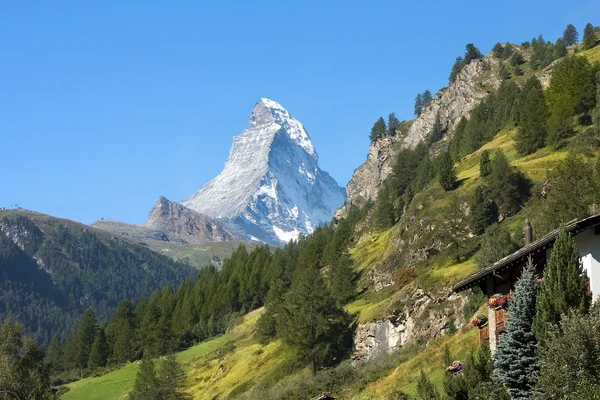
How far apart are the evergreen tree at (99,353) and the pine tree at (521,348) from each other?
Result: 127m

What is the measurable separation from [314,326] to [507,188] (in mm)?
28431

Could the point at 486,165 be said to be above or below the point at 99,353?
above

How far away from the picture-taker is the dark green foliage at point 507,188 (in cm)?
8662

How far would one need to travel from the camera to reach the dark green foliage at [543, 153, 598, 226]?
53.8 meters

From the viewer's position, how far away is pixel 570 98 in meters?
99.0

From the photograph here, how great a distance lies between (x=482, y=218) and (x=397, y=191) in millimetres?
66557

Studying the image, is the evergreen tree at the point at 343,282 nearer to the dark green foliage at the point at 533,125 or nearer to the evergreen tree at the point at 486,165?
the evergreen tree at the point at 486,165

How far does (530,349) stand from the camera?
87.1 ft

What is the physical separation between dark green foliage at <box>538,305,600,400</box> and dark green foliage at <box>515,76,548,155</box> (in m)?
80.5

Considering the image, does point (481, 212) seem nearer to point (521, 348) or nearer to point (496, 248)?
point (496, 248)

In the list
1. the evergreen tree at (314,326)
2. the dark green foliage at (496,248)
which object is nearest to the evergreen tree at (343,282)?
the evergreen tree at (314,326)

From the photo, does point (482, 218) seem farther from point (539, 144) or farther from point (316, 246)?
point (316, 246)

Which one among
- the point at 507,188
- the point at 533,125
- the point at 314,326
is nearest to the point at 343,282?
the point at 314,326

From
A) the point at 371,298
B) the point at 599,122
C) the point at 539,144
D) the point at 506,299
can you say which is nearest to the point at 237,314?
the point at 371,298
